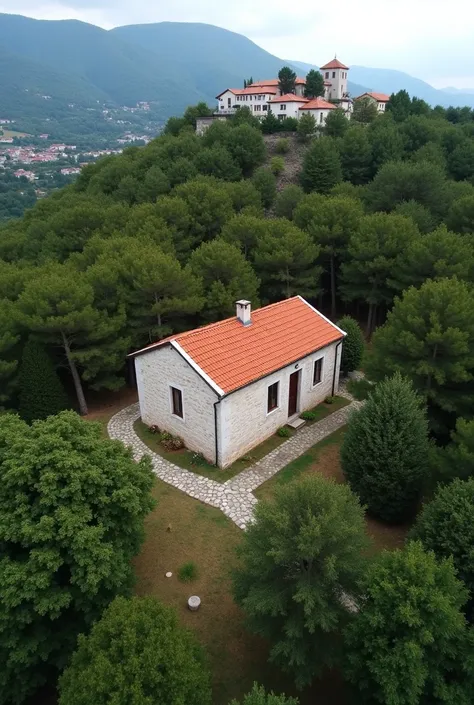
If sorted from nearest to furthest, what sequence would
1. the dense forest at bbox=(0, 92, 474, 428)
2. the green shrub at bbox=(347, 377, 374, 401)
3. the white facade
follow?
the white facade, the green shrub at bbox=(347, 377, 374, 401), the dense forest at bbox=(0, 92, 474, 428)

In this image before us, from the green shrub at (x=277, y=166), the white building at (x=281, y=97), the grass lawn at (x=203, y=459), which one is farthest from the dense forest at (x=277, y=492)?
the white building at (x=281, y=97)

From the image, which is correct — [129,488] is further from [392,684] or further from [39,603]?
[392,684]

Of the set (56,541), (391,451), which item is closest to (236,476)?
(391,451)

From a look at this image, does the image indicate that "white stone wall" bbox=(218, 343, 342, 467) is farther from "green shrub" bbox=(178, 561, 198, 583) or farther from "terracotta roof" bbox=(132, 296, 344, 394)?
"green shrub" bbox=(178, 561, 198, 583)

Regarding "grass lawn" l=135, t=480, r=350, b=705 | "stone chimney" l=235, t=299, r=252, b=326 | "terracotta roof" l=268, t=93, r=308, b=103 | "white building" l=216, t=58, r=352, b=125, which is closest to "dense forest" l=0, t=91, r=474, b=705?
"grass lawn" l=135, t=480, r=350, b=705

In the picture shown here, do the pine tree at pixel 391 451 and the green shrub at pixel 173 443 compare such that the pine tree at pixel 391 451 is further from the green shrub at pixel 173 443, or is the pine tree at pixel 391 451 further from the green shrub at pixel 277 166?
the green shrub at pixel 277 166
